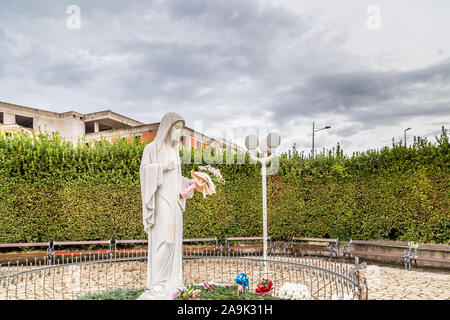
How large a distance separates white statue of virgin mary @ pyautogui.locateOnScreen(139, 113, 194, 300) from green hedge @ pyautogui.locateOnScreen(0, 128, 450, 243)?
22.8ft

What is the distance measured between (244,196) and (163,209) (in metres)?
7.85

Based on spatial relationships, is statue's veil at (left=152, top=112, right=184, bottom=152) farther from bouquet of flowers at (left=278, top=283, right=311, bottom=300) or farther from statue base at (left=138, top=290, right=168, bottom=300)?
bouquet of flowers at (left=278, top=283, right=311, bottom=300)

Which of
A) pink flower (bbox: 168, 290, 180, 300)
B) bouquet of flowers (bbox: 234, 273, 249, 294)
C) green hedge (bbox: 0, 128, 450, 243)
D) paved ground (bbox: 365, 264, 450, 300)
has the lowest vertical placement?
paved ground (bbox: 365, 264, 450, 300)

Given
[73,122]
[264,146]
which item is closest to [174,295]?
[264,146]

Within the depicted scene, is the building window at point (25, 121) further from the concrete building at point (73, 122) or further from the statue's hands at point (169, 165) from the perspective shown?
the statue's hands at point (169, 165)

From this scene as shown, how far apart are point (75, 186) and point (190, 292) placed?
27.1 feet

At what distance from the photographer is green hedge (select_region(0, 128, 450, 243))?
429 inches

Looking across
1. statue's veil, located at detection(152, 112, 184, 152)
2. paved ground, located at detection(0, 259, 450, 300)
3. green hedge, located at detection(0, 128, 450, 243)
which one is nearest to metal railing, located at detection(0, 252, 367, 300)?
paved ground, located at detection(0, 259, 450, 300)

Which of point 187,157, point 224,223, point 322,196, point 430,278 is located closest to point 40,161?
point 187,157

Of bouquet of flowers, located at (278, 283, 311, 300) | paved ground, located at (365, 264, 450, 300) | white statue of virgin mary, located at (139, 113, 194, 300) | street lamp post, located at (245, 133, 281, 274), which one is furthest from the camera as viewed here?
street lamp post, located at (245, 133, 281, 274)

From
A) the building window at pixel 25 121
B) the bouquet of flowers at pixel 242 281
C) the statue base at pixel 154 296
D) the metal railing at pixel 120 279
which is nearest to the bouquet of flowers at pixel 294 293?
the bouquet of flowers at pixel 242 281

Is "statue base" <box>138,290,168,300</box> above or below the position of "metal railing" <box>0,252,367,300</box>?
above

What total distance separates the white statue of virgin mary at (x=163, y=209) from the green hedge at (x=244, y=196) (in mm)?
6946
